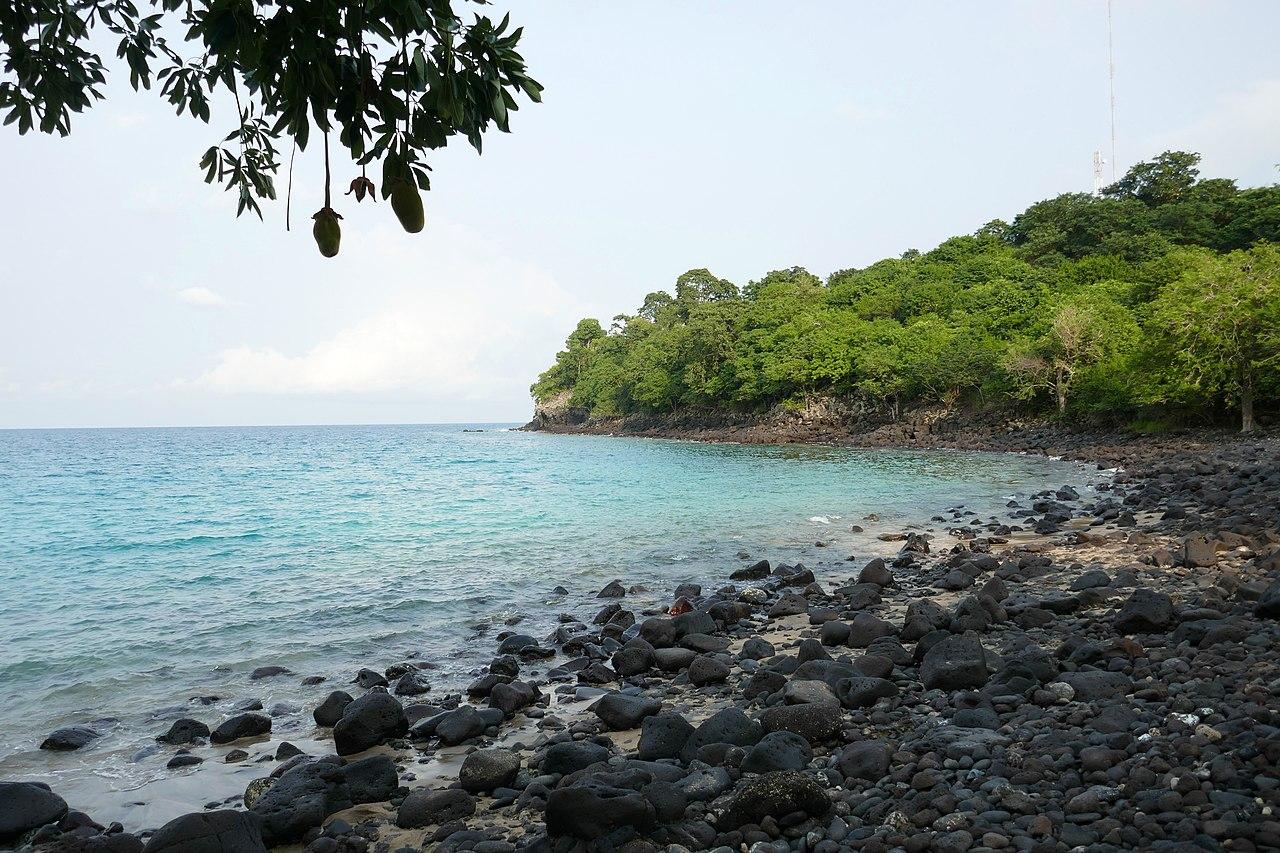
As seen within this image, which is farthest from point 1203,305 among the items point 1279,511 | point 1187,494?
point 1279,511

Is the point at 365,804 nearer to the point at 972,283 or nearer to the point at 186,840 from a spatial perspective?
the point at 186,840

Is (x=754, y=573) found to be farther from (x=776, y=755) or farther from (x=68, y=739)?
(x=68, y=739)

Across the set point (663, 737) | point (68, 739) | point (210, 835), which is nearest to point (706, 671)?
point (663, 737)

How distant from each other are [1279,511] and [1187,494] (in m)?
5.61

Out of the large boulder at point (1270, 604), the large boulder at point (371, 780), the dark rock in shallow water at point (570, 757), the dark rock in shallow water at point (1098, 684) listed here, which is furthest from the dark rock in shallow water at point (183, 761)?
the large boulder at point (1270, 604)

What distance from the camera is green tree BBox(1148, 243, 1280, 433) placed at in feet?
110

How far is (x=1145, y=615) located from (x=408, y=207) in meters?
8.20

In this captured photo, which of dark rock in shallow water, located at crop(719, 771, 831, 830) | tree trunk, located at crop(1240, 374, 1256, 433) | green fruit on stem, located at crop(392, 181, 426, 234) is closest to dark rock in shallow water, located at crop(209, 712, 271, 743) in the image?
dark rock in shallow water, located at crop(719, 771, 831, 830)

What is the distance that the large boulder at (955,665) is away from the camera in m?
6.99

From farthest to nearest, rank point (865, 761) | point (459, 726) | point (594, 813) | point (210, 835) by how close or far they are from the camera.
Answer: point (459, 726), point (865, 761), point (210, 835), point (594, 813)

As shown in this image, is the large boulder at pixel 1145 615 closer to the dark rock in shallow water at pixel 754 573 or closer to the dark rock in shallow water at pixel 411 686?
the dark rock in shallow water at pixel 754 573

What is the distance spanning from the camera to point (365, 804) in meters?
5.98

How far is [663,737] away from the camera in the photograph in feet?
20.8

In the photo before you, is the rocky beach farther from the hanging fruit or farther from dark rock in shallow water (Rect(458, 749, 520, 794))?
the hanging fruit
